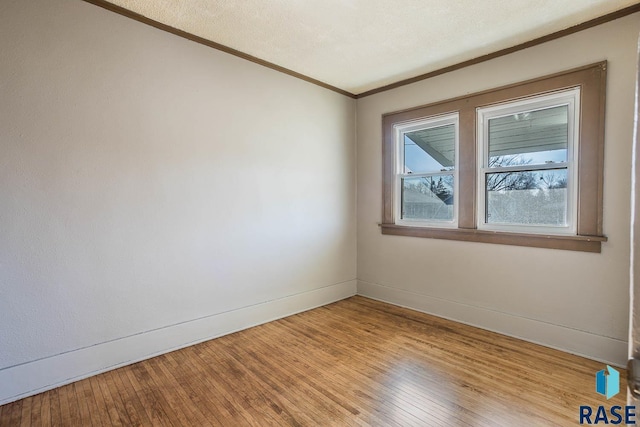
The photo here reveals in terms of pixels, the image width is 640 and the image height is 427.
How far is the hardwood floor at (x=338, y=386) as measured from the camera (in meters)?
1.93

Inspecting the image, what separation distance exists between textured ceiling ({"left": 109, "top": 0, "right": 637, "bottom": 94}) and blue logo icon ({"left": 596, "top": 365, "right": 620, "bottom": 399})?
2610 millimetres

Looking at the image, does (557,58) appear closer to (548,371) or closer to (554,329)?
(554,329)

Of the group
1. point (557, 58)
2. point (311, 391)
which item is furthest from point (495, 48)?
point (311, 391)

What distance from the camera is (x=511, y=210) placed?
3102 millimetres

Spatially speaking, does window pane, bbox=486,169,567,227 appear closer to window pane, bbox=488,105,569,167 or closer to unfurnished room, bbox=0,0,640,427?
unfurnished room, bbox=0,0,640,427

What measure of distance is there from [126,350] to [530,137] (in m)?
3.96

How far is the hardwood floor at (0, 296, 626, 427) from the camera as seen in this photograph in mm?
1926

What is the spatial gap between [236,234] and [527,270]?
277 cm

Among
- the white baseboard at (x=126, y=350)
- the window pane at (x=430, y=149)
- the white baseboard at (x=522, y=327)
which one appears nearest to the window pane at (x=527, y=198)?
the window pane at (x=430, y=149)

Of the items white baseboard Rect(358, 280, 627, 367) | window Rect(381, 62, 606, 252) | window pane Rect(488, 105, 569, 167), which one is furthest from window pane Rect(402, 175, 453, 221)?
white baseboard Rect(358, 280, 627, 367)

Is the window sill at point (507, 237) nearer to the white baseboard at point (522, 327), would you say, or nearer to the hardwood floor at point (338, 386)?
the white baseboard at point (522, 327)

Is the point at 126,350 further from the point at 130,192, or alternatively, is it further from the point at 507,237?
the point at 507,237

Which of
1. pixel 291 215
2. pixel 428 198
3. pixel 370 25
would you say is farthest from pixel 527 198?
pixel 291 215

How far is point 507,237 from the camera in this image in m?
3.05
